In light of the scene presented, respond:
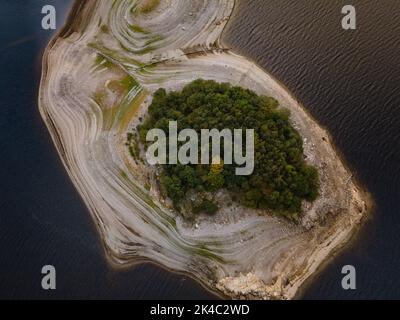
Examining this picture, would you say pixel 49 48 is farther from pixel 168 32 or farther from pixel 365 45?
pixel 365 45

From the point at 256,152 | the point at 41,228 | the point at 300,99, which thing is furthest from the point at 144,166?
the point at 300,99

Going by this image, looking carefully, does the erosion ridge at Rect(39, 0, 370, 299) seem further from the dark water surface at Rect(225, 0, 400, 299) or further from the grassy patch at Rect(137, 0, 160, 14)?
the dark water surface at Rect(225, 0, 400, 299)

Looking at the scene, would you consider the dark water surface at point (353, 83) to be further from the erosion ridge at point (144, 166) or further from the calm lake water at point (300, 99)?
the erosion ridge at point (144, 166)

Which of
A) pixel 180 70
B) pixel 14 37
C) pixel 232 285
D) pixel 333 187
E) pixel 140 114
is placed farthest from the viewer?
pixel 14 37

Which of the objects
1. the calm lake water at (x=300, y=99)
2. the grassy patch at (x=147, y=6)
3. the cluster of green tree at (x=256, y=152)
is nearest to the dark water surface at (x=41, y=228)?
the calm lake water at (x=300, y=99)

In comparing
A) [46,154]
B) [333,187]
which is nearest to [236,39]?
[333,187]

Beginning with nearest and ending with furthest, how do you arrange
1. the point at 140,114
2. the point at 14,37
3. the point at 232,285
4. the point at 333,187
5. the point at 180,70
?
the point at 232,285 → the point at 333,187 → the point at 140,114 → the point at 180,70 → the point at 14,37

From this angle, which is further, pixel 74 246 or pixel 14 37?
pixel 14 37

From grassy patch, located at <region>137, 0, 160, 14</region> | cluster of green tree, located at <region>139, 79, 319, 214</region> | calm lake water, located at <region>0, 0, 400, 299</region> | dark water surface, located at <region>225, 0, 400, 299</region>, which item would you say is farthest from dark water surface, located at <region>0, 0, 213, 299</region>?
dark water surface, located at <region>225, 0, 400, 299</region>
